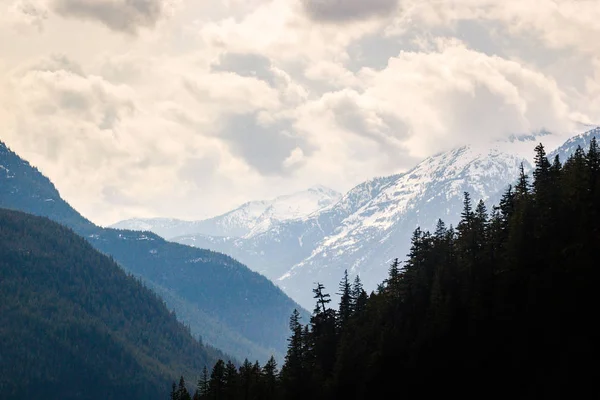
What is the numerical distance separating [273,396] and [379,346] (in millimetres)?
20077

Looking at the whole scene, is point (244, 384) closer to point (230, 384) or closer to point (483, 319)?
point (230, 384)

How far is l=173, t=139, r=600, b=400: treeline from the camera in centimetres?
11169

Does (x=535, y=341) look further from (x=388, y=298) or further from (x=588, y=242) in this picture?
(x=388, y=298)

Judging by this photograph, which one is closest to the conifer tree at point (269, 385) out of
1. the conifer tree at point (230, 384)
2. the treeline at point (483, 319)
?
the treeline at point (483, 319)

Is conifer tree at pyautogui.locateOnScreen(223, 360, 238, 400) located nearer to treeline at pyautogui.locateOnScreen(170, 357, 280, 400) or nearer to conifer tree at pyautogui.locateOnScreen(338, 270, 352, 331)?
treeline at pyautogui.locateOnScreen(170, 357, 280, 400)

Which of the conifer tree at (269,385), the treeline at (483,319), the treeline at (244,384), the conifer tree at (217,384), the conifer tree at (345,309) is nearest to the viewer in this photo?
the treeline at (483,319)

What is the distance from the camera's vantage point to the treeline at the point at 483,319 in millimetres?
111688

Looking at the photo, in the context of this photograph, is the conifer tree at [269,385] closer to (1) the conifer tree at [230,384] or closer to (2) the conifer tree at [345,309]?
(1) the conifer tree at [230,384]

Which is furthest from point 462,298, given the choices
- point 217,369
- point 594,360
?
point 217,369

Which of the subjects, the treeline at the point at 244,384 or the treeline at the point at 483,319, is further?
the treeline at the point at 244,384

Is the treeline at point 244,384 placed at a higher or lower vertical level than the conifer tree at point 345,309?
lower

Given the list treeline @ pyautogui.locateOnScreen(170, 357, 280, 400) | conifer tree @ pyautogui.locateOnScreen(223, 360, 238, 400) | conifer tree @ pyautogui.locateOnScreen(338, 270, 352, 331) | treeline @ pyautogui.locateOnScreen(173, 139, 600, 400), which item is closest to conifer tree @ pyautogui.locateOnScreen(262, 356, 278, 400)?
treeline @ pyautogui.locateOnScreen(170, 357, 280, 400)

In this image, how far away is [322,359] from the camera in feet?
498

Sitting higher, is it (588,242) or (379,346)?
(588,242)
